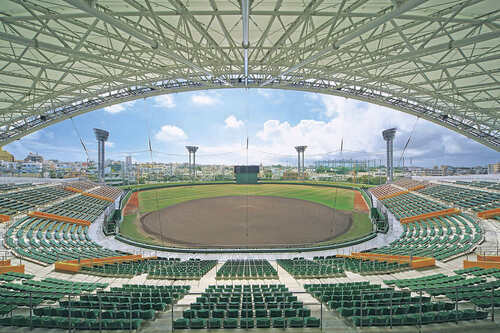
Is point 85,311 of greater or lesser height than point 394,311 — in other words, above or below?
above

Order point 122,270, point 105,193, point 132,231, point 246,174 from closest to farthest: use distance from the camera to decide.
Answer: point 122,270 < point 132,231 < point 105,193 < point 246,174

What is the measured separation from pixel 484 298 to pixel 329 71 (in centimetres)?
1466

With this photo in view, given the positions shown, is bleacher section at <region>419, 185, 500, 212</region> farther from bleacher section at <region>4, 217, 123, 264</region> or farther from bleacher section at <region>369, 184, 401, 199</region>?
bleacher section at <region>4, 217, 123, 264</region>

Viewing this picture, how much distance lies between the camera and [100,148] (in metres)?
48.8

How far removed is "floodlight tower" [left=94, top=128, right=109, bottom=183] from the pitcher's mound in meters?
26.1

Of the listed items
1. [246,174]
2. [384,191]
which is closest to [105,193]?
[246,174]

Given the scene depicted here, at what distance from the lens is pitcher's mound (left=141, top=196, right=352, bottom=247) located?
19916 mm

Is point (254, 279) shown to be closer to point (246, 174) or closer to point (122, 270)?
point (122, 270)

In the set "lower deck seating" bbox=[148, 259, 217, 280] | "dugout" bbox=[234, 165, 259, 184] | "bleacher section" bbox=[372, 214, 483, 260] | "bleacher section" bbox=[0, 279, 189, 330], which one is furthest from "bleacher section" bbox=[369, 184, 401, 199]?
"bleacher section" bbox=[0, 279, 189, 330]

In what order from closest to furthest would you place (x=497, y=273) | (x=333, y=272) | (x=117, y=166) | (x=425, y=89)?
(x=497, y=273)
(x=333, y=272)
(x=425, y=89)
(x=117, y=166)

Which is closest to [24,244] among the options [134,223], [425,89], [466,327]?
[134,223]

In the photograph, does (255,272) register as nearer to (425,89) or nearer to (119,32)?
(119,32)

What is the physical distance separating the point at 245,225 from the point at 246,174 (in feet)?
130

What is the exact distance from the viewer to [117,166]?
70125mm
